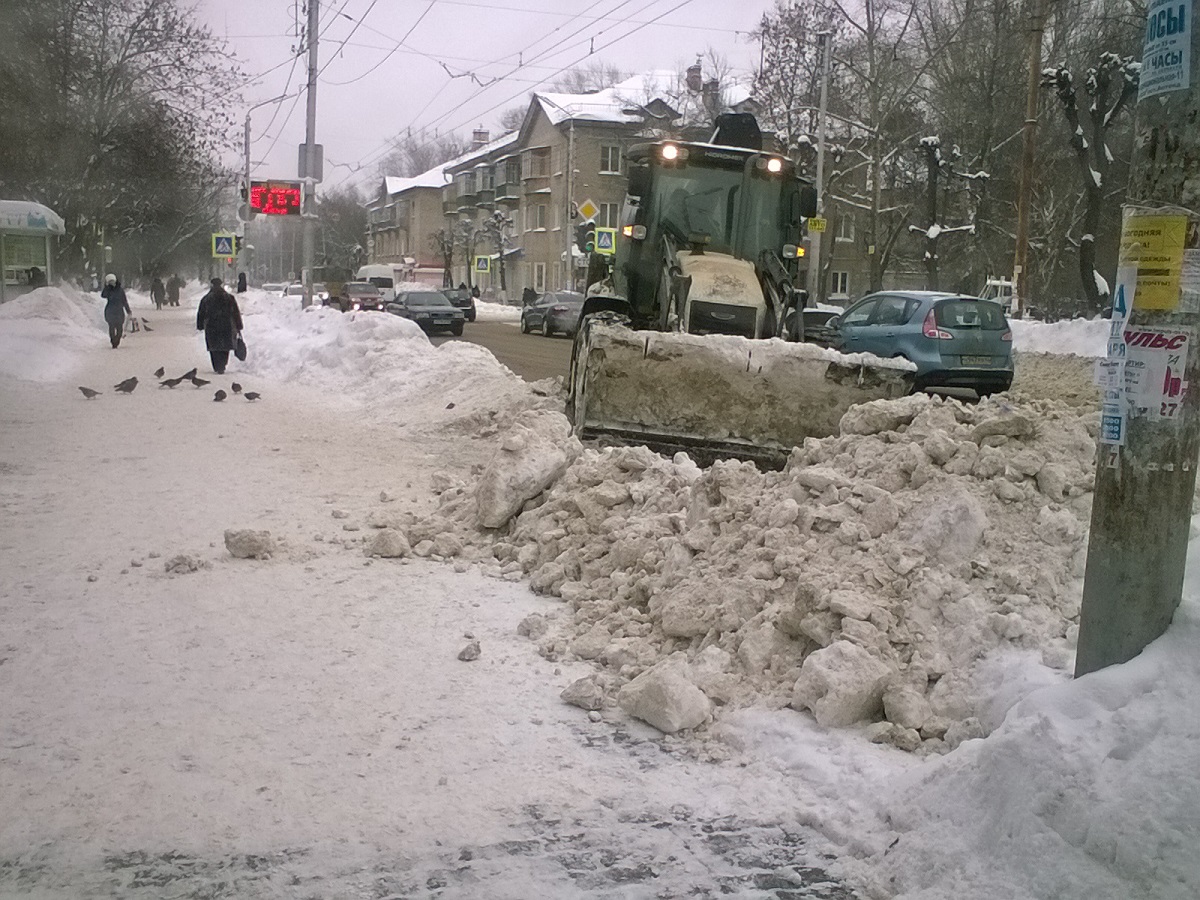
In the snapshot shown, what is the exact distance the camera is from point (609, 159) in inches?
2418

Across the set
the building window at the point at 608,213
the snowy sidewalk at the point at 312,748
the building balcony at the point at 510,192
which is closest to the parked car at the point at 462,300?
the building window at the point at 608,213

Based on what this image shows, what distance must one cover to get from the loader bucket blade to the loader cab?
Answer: 225cm

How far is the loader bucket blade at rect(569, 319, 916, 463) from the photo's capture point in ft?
30.9

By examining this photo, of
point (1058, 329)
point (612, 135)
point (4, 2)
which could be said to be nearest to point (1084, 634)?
point (4, 2)

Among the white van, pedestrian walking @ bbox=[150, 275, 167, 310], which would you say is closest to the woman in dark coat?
the white van

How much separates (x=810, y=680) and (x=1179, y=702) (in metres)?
1.51

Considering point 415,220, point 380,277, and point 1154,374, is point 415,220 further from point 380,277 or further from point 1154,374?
point 1154,374

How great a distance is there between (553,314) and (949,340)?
19.9 metres

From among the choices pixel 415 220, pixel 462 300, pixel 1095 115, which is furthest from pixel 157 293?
pixel 1095 115

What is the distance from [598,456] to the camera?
24.5 ft

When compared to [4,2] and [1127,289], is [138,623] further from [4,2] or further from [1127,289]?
[4,2]

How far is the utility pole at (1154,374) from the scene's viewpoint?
135 inches

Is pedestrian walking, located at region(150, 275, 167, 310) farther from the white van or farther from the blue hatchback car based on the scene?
the blue hatchback car

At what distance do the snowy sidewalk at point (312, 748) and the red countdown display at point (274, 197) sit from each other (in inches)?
803
